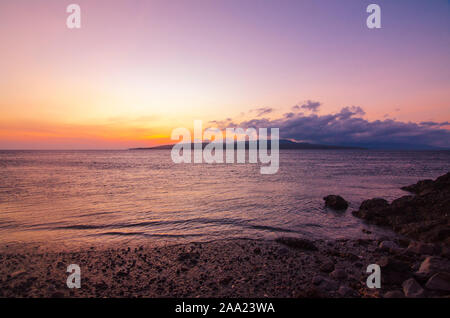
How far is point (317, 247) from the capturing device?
1037 centimetres

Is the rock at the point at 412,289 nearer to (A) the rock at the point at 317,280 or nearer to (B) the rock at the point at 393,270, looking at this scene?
(B) the rock at the point at 393,270

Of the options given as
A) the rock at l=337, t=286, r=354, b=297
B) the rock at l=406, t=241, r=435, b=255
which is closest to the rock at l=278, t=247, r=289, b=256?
the rock at l=337, t=286, r=354, b=297

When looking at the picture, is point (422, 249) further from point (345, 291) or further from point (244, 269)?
point (244, 269)

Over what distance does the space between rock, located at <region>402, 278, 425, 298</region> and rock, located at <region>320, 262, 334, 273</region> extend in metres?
2.04

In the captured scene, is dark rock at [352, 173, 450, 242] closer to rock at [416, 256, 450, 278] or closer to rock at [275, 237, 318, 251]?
rock at [416, 256, 450, 278]

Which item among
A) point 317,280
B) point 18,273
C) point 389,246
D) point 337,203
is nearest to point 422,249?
point 389,246

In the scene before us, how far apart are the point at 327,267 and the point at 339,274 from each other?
1.74 ft

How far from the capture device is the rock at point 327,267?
8062 millimetres

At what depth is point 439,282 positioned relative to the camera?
6453mm

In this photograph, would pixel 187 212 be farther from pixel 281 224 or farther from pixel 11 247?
pixel 11 247

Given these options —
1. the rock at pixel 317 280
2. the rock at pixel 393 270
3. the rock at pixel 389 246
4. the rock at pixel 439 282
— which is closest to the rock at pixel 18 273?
the rock at pixel 317 280

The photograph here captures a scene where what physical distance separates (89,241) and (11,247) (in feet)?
10.1
